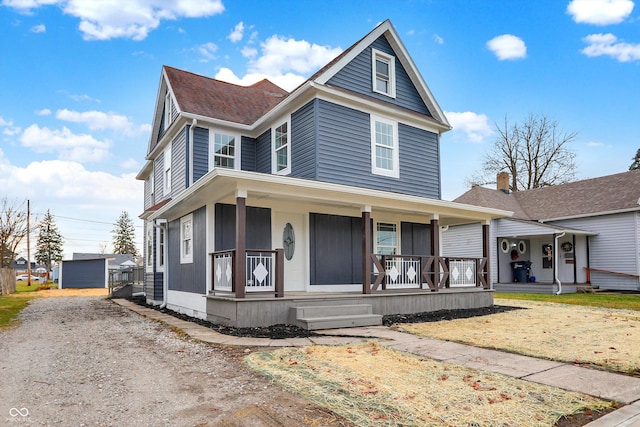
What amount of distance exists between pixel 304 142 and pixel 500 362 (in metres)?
7.35

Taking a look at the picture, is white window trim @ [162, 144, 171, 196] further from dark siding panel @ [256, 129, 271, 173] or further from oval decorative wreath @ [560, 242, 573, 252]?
oval decorative wreath @ [560, 242, 573, 252]

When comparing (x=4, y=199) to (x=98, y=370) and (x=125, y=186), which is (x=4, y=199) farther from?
(x=98, y=370)

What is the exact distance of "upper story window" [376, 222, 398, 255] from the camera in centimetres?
1280

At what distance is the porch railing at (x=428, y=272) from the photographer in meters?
10.6

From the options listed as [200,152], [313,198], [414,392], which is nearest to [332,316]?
[313,198]

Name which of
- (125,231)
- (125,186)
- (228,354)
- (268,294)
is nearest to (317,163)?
(268,294)

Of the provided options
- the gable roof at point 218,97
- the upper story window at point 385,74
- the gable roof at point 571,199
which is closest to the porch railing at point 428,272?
the upper story window at point 385,74

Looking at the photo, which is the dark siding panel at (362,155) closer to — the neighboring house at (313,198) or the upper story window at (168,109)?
the neighboring house at (313,198)

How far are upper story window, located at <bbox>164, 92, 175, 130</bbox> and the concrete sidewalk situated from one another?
26.2 ft

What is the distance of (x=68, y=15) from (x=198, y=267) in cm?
1059

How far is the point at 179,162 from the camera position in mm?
12836

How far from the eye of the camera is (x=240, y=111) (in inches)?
537

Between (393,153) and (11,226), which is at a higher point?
(393,153)

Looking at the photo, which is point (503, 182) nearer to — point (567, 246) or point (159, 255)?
point (567, 246)
